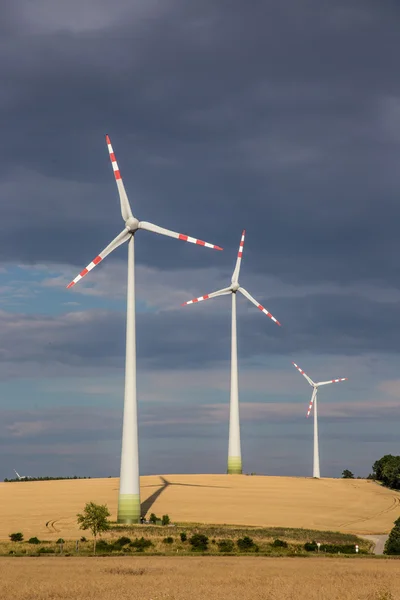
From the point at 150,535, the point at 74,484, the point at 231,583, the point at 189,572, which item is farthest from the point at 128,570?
the point at 74,484

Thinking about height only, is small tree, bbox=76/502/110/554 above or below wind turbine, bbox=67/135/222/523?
below

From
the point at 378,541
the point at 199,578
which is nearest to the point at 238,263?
the point at 378,541

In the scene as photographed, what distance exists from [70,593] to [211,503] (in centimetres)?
7129

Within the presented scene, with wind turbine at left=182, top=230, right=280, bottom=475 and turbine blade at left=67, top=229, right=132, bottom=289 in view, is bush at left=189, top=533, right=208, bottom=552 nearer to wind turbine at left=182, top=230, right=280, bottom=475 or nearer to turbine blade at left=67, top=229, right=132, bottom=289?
turbine blade at left=67, top=229, right=132, bottom=289

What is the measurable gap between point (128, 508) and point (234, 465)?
6270 centimetres

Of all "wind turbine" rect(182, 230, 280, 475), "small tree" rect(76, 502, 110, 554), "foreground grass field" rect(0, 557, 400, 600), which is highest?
"wind turbine" rect(182, 230, 280, 475)

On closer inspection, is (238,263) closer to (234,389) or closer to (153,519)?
(234,389)

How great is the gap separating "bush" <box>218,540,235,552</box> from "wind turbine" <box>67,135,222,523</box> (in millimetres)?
→ 15774

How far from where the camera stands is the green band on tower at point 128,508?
9725 cm

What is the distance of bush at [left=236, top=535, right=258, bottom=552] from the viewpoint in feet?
267

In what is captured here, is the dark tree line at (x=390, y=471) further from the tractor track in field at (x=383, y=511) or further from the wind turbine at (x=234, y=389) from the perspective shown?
the wind turbine at (x=234, y=389)

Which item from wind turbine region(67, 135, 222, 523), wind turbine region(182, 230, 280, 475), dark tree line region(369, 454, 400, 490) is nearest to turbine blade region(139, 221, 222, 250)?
wind turbine region(67, 135, 222, 523)

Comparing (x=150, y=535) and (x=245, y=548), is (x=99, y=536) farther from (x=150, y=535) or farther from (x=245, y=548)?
(x=245, y=548)

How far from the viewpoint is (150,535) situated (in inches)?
3482
